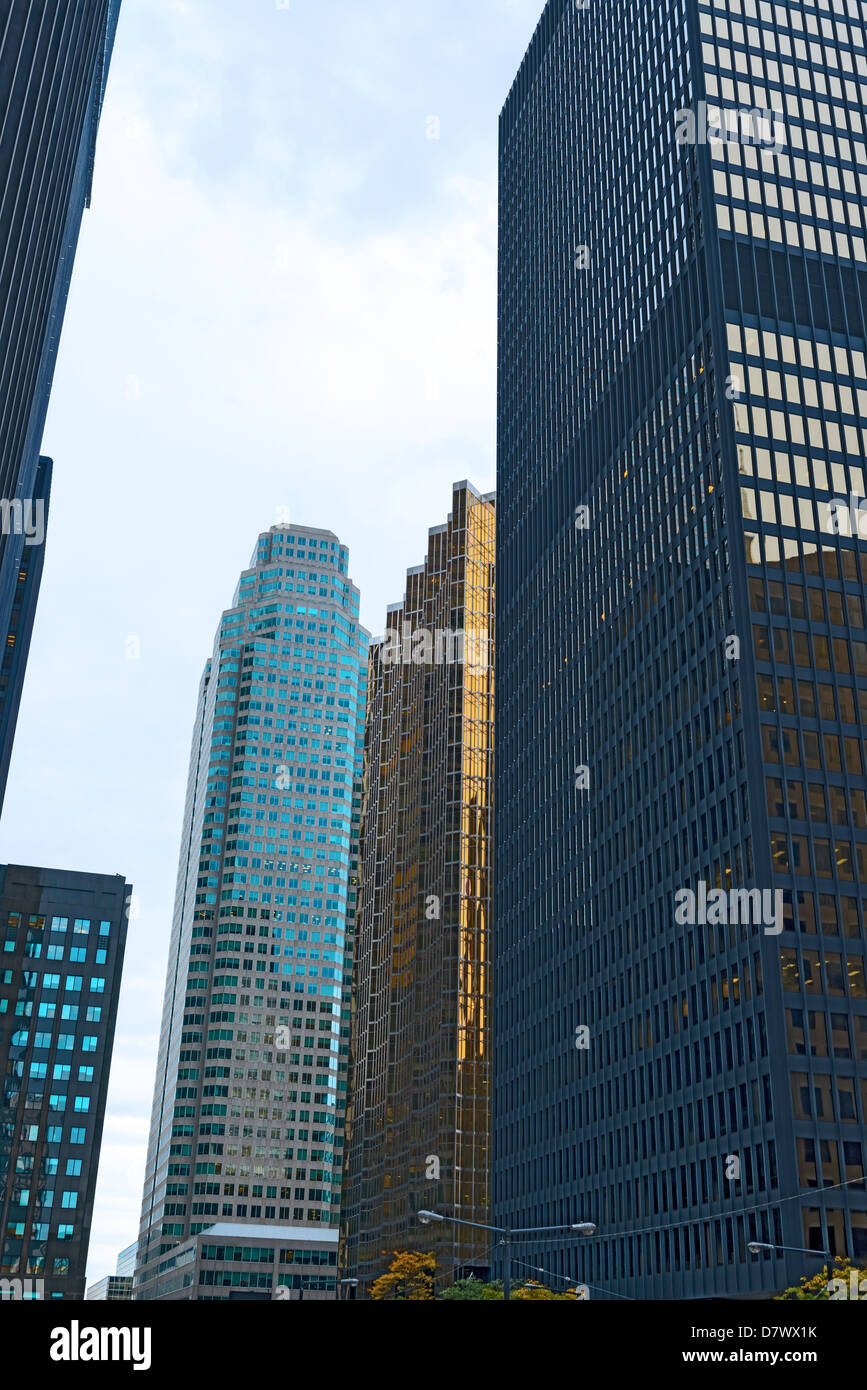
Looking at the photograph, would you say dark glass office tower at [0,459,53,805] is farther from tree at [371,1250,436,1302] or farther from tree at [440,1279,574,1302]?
tree at [440,1279,574,1302]

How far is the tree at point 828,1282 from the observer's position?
63.7 m

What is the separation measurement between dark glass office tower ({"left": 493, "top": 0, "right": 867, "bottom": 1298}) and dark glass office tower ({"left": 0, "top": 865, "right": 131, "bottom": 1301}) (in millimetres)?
78539

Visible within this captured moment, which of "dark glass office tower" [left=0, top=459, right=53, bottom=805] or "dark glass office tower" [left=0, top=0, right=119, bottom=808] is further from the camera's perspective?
"dark glass office tower" [left=0, top=459, right=53, bottom=805]

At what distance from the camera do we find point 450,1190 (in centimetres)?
15188

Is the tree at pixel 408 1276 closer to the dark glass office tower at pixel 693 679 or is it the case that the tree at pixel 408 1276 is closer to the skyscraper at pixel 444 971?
the skyscraper at pixel 444 971

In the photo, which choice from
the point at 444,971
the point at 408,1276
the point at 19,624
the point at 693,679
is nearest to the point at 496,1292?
the point at 693,679

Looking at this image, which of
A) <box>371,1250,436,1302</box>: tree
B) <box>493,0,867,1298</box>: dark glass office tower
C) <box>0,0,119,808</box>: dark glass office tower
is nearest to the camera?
<box>0,0,119,808</box>: dark glass office tower

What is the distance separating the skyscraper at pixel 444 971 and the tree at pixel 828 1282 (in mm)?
81917

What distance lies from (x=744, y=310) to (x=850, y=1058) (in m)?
57.2

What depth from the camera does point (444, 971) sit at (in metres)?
166

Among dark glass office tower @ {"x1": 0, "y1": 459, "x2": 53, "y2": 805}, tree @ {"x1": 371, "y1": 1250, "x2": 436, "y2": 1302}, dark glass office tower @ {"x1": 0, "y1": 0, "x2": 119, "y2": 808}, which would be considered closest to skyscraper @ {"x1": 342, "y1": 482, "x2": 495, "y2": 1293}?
tree @ {"x1": 371, "y1": 1250, "x2": 436, "y2": 1302}

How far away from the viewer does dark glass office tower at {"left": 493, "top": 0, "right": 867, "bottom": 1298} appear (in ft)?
269
